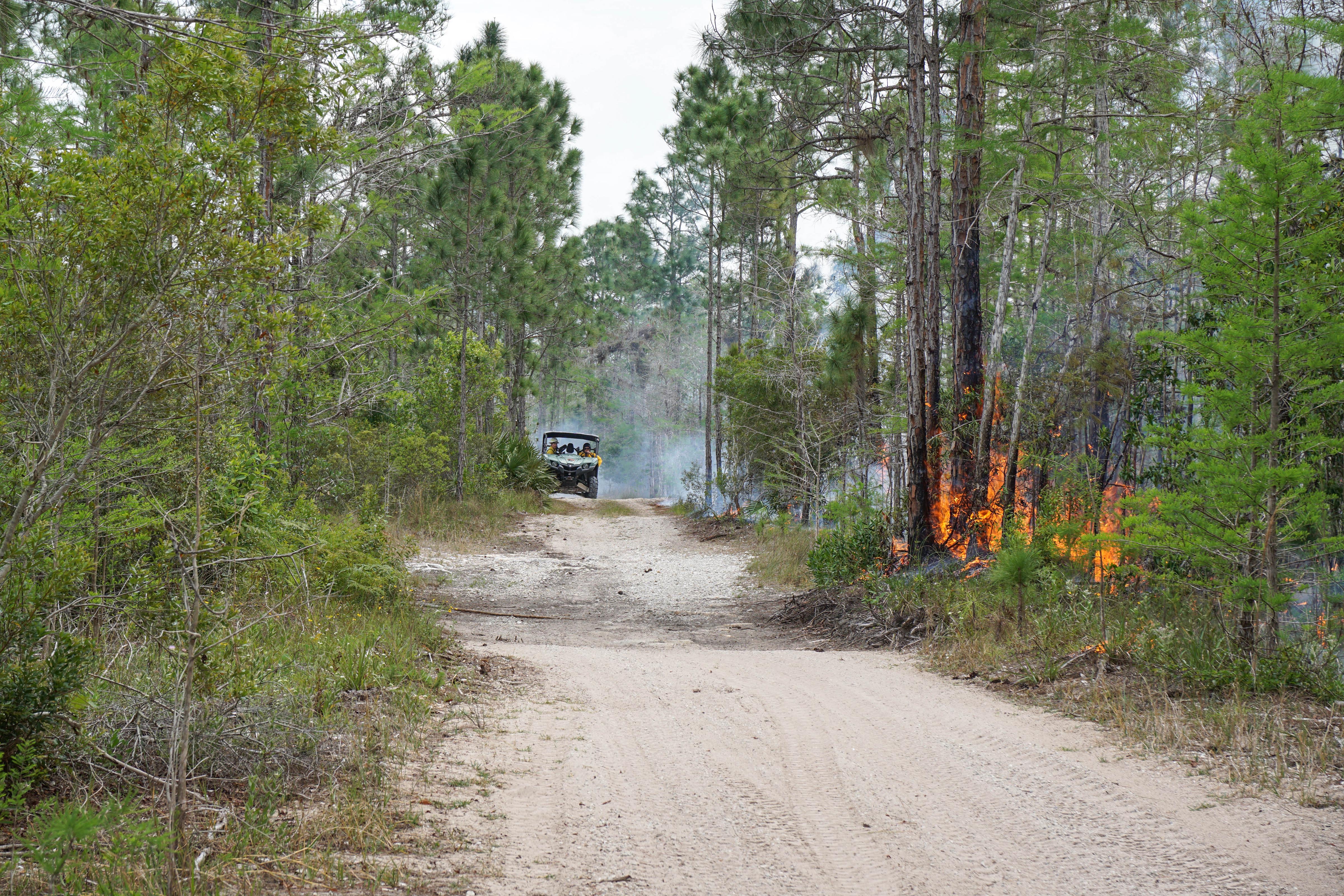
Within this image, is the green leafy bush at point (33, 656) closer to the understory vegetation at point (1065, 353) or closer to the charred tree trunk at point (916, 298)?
the understory vegetation at point (1065, 353)

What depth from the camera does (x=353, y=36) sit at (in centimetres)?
557

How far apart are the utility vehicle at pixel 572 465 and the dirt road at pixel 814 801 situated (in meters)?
21.0

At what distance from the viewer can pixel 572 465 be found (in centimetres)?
2814

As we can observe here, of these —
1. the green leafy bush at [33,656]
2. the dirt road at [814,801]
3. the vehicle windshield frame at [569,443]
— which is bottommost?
the dirt road at [814,801]

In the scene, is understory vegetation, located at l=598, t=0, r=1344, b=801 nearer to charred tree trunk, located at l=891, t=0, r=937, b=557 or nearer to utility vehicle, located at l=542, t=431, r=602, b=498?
charred tree trunk, located at l=891, t=0, r=937, b=557

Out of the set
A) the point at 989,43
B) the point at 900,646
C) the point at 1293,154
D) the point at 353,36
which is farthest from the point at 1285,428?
the point at 989,43

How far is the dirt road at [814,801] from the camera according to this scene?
3176mm

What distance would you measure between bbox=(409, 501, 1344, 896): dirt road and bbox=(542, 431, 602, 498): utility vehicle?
69.0 feet

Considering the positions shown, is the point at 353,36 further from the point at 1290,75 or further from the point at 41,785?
the point at 1290,75

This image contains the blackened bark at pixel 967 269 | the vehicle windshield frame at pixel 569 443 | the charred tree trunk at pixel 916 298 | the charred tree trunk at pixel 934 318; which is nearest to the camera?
the charred tree trunk at pixel 916 298

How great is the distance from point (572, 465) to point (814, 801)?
2448 cm

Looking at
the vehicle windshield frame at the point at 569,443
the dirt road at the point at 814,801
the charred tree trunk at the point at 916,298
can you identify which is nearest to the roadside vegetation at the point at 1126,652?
the dirt road at the point at 814,801

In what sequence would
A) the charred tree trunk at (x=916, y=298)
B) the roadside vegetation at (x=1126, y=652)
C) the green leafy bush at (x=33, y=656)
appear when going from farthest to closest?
the charred tree trunk at (x=916, y=298) < the roadside vegetation at (x=1126, y=652) < the green leafy bush at (x=33, y=656)

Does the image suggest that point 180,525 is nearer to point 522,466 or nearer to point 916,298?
point 916,298
